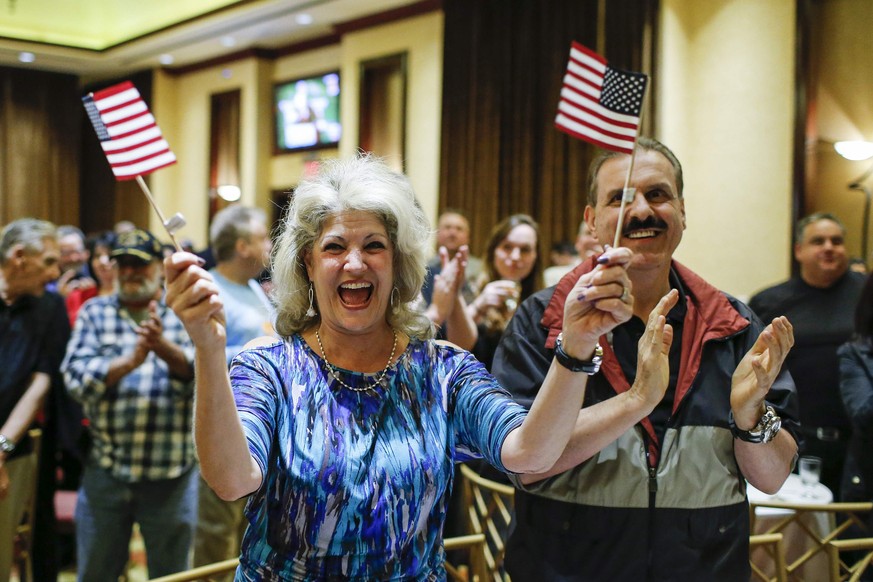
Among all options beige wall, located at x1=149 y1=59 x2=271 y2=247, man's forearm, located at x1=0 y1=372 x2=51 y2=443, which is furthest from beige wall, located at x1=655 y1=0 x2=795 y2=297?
beige wall, located at x1=149 y1=59 x2=271 y2=247

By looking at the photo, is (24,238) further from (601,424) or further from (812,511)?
(812,511)

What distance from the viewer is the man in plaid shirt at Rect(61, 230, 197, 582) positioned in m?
2.83

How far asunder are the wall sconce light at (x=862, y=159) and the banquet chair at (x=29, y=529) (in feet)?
16.4

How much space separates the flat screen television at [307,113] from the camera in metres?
9.29

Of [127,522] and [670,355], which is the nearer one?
[670,355]

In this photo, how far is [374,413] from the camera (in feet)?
4.86

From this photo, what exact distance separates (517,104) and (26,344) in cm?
500

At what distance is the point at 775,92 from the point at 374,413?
5243 mm

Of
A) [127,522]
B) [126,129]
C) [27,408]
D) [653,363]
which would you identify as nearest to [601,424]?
[653,363]

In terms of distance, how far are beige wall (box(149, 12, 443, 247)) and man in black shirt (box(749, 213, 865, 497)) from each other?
4.39 metres

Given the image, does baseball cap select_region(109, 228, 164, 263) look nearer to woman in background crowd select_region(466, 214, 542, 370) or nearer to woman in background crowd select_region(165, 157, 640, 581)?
woman in background crowd select_region(466, 214, 542, 370)

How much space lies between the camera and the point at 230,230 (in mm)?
3441

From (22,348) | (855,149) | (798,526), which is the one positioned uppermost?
(855,149)

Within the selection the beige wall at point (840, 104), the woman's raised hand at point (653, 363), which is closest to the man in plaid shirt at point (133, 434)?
the woman's raised hand at point (653, 363)
